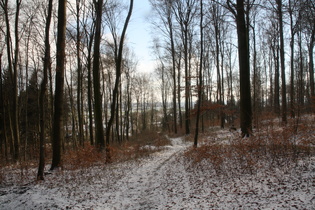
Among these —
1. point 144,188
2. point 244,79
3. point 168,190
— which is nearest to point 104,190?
point 144,188

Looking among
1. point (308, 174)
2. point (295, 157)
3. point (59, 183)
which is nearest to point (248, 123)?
point (295, 157)

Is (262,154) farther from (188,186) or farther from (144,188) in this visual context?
(144,188)

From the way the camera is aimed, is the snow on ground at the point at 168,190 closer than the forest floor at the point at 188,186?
Yes

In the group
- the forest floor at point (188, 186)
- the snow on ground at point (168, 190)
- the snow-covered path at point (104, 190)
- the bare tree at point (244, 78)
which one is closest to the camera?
the snow on ground at point (168, 190)

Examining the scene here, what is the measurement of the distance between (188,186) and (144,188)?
1.41 meters

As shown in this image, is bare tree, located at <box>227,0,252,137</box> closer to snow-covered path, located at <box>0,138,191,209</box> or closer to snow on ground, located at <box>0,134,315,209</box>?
snow on ground, located at <box>0,134,315,209</box>

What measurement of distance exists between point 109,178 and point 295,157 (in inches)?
239

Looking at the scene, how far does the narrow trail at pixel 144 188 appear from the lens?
17.1 ft

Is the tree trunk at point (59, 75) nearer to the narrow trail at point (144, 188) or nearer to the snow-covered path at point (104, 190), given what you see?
the snow-covered path at point (104, 190)

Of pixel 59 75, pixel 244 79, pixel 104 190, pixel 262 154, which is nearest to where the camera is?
pixel 104 190

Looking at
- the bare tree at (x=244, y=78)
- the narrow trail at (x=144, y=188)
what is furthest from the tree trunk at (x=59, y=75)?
the bare tree at (x=244, y=78)

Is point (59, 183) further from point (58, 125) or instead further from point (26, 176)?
point (58, 125)

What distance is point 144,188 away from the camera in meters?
6.27

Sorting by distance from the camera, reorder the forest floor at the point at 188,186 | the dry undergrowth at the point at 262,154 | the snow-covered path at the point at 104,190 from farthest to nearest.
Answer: the dry undergrowth at the point at 262,154
the snow-covered path at the point at 104,190
the forest floor at the point at 188,186
